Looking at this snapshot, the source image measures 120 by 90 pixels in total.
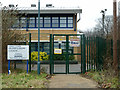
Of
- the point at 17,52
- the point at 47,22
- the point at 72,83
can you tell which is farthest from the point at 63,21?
the point at 72,83

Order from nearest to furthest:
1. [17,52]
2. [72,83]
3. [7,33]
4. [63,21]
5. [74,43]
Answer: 1. [72,83]
2. [17,52]
3. [7,33]
4. [74,43]
5. [63,21]

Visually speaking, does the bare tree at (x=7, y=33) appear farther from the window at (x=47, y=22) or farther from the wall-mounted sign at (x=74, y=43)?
the window at (x=47, y=22)

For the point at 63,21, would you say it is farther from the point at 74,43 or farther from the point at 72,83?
the point at 72,83

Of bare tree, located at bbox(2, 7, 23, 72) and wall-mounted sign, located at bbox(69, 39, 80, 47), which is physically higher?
bare tree, located at bbox(2, 7, 23, 72)

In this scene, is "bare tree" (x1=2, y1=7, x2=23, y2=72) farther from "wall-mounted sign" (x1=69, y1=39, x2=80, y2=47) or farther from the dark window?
the dark window

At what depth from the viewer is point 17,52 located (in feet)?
44.8

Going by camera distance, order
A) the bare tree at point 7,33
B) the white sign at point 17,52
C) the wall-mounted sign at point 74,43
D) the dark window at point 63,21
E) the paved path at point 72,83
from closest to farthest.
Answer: the paved path at point 72,83
the white sign at point 17,52
the bare tree at point 7,33
the wall-mounted sign at point 74,43
the dark window at point 63,21

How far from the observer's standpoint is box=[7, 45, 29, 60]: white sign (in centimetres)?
1359

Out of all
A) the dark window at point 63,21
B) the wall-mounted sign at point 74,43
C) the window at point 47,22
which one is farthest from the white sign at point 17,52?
the dark window at point 63,21

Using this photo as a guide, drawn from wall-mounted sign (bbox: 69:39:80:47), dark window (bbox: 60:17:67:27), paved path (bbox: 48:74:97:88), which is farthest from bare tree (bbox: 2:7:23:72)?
dark window (bbox: 60:17:67:27)

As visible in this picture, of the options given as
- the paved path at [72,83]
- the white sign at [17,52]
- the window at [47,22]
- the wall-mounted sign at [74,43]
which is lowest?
the paved path at [72,83]

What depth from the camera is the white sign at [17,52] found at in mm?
13594

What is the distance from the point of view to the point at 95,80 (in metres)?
11.9

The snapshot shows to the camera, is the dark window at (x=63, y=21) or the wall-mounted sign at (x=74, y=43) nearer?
the wall-mounted sign at (x=74, y=43)
